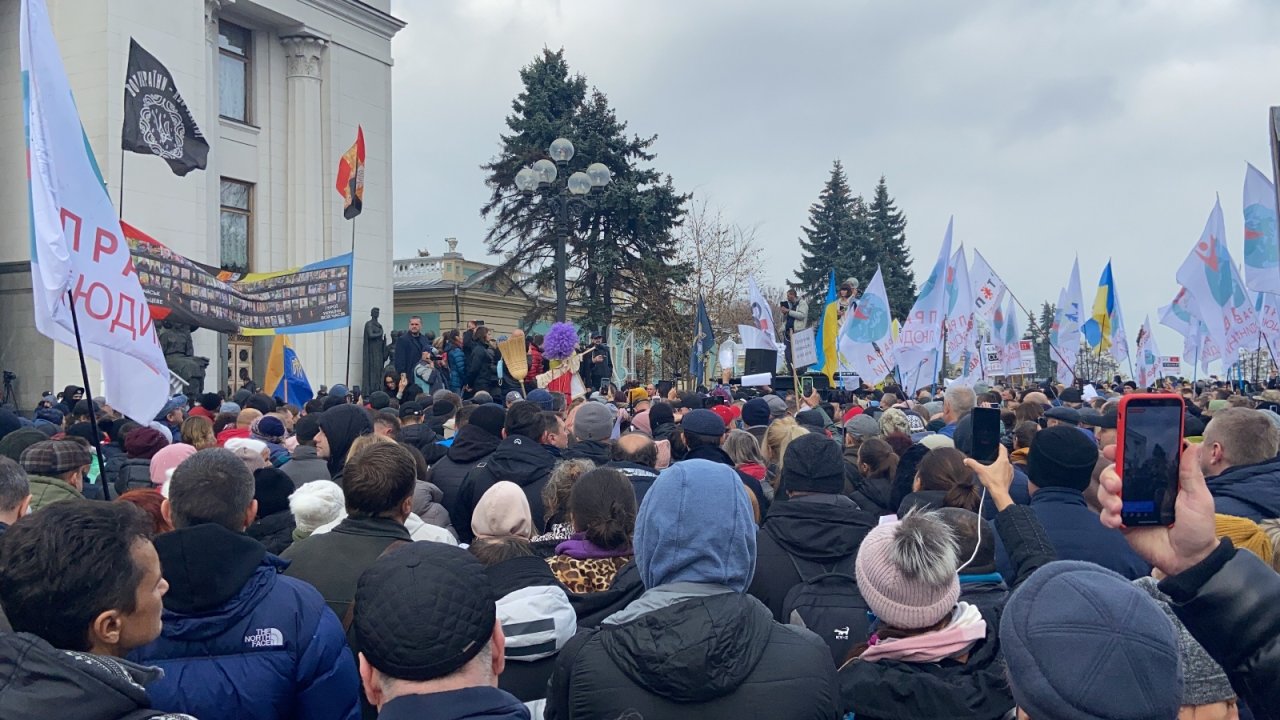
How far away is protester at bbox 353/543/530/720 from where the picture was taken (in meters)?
2.28

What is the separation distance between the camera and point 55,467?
5.23 m

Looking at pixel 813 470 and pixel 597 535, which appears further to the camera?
pixel 813 470

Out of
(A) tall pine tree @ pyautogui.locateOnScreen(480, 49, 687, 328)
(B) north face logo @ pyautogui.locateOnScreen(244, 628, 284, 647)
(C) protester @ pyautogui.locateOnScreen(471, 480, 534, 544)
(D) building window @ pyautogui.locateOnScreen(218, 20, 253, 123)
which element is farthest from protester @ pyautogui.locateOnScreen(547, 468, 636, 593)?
(A) tall pine tree @ pyautogui.locateOnScreen(480, 49, 687, 328)

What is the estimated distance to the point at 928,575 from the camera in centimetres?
294

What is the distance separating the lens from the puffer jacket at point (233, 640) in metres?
2.96

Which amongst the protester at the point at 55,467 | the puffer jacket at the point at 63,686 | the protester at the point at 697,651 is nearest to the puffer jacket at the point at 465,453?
the protester at the point at 55,467

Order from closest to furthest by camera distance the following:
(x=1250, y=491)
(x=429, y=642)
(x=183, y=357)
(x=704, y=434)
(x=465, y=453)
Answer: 1. (x=429, y=642)
2. (x=1250, y=491)
3. (x=465, y=453)
4. (x=704, y=434)
5. (x=183, y=357)

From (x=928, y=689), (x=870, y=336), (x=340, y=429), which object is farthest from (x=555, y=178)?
(x=928, y=689)

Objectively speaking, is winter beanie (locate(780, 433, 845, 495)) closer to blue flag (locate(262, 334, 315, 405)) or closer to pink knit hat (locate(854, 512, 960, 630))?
pink knit hat (locate(854, 512, 960, 630))

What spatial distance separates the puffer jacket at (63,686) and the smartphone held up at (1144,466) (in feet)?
6.35

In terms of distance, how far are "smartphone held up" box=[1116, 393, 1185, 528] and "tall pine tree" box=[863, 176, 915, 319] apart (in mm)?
55887

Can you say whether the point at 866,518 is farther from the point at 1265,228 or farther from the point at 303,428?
the point at 1265,228

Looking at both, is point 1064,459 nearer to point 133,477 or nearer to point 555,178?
point 133,477

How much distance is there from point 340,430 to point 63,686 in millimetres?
4625
